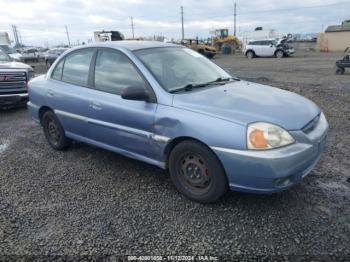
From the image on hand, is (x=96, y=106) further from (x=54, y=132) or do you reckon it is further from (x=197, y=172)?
(x=197, y=172)

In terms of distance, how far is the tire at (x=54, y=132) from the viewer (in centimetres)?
481

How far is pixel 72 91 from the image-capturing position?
170 inches

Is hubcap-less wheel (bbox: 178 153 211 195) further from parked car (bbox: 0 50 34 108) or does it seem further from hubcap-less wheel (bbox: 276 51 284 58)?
hubcap-less wheel (bbox: 276 51 284 58)

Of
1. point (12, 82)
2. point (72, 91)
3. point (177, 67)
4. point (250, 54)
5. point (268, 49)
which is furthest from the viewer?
point (250, 54)

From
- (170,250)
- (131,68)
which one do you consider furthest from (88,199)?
(131,68)

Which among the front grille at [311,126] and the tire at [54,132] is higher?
the front grille at [311,126]

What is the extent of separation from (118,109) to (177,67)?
88cm

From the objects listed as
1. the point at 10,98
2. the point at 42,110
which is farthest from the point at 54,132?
the point at 10,98

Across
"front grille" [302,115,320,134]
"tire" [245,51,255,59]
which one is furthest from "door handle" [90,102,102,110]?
"tire" [245,51,255,59]

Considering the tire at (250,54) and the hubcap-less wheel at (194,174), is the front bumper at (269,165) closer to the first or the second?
the hubcap-less wheel at (194,174)

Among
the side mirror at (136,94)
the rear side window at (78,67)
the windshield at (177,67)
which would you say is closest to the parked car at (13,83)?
the rear side window at (78,67)

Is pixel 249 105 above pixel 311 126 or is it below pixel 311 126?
above

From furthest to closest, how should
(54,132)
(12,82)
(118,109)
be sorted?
(12,82)
(54,132)
(118,109)

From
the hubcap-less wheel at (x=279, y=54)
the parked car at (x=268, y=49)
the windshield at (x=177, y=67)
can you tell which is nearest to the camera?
the windshield at (x=177, y=67)
